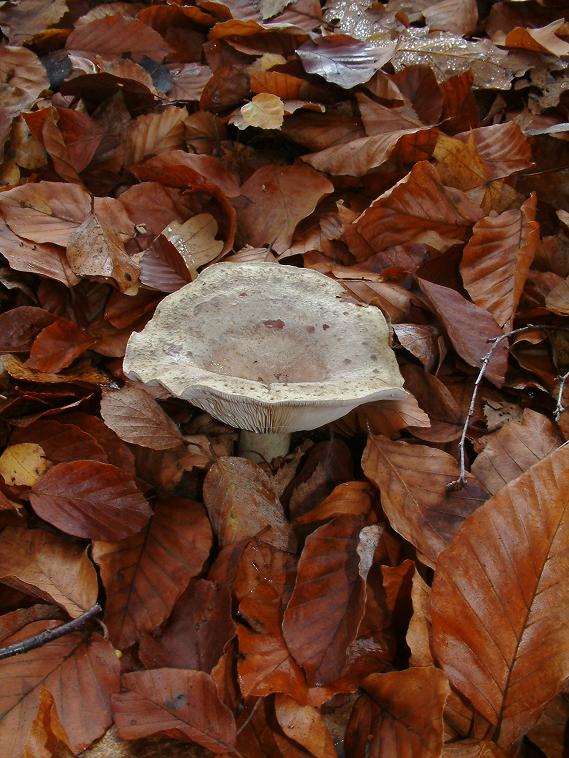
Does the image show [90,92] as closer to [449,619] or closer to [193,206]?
[193,206]

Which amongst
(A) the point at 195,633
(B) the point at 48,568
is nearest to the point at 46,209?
(B) the point at 48,568

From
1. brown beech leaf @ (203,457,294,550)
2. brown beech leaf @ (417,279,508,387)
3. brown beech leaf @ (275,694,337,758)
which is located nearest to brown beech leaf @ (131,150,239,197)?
brown beech leaf @ (417,279,508,387)

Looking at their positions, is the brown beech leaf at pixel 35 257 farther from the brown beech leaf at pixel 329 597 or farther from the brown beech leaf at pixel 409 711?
the brown beech leaf at pixel 409 711

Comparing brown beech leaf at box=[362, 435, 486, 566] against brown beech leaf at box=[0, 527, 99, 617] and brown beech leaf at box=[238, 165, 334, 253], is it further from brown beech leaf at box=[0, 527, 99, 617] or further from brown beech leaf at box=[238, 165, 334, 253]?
brown beech leaf at box=[238, 165, 334, 253]

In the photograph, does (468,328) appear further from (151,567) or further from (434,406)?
(151,567)

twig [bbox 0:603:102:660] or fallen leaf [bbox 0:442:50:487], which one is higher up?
fallen leaf [bbox 0:442:50:487]

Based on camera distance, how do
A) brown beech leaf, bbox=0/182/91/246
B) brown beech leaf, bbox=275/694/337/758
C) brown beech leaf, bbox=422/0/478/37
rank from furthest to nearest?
1. brown beech leaf, bbox=422/0/478/37
2. brown beech leaf, bbox=0/182/91/246
3. brown beech leaf, bbox=275/694/337/758
